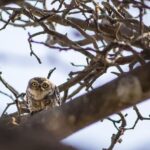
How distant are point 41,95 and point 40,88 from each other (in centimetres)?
14

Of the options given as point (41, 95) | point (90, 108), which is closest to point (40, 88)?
point (41, 95)

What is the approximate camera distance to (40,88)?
19.0 feet

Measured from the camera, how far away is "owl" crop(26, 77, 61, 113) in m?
5.28

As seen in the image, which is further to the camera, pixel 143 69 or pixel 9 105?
pixel 9 105

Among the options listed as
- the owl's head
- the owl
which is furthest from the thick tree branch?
the owl's head

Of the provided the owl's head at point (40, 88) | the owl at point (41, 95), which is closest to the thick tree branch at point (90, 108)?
the owl at point (41, 95)

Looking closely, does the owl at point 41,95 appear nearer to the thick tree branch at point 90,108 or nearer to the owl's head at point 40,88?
the owl's head at point 40,88

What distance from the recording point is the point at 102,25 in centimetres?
371

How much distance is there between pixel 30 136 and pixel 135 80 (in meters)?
0.48

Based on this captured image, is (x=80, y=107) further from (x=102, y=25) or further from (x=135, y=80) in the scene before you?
Result: (x=102, y=25)

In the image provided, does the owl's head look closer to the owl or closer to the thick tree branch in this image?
the owl

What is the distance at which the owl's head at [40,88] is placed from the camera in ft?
18.3

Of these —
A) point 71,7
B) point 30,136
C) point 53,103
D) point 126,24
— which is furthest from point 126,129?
point 30,136

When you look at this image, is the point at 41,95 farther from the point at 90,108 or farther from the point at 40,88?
the point at 90,108
